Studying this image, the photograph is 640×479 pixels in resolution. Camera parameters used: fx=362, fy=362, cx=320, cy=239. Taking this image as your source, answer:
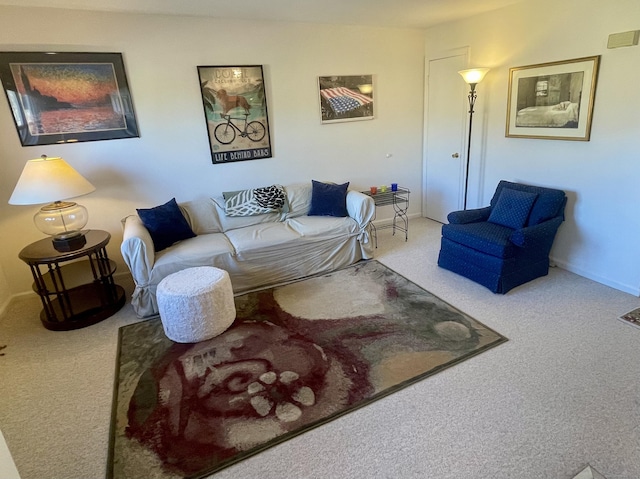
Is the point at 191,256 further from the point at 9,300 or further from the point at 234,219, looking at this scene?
the point at 9,300

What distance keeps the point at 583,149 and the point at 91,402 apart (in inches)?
167

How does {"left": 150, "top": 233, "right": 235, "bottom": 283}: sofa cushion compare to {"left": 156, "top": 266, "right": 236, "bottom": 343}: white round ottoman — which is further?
{"left": 150, "top": 233, "right": 235, "bottom": 283}: sofa cushion

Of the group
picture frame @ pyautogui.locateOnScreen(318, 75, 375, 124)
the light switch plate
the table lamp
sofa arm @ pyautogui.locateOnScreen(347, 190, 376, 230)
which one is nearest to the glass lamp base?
the table lamp

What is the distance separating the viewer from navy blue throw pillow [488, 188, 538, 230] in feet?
11.1

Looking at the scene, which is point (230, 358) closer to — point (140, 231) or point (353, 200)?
point (140, 231)

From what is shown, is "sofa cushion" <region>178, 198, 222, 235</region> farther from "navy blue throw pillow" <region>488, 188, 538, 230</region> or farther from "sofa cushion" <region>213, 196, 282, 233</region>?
"navy blue throw pillow" <region>488, 188, 538, 230</region>

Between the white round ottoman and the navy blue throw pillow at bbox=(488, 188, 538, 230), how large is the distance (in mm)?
2653

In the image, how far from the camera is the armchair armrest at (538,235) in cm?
301

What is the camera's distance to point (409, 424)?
6.33 ft

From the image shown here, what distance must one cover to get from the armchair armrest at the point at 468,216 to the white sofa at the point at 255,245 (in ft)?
2.71

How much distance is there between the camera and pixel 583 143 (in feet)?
10.5

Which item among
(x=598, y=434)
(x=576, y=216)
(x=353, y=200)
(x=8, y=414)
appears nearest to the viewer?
(x=598, y=434)

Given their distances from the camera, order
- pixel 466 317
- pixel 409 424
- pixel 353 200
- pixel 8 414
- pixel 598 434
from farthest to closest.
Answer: pixel 353 200 < pixel 466 317 < pixel 8 414 < pixel 409 424 < pixel 598 434

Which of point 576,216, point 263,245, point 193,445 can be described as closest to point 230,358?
point 193,445
